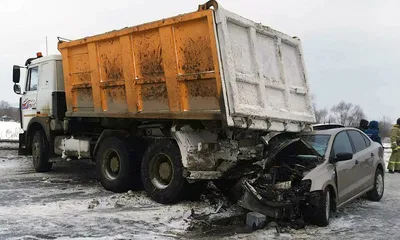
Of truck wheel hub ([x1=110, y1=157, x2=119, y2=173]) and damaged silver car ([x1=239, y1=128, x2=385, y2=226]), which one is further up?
truck wheel hub ([x1=110, y1=157, x2=119, y2=173])

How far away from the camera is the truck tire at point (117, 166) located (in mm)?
8273

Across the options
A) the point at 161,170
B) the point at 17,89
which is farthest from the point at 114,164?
the point at 17,89

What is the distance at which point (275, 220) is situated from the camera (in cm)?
595

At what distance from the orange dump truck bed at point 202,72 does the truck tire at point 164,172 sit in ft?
1.95

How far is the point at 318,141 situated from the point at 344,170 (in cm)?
65

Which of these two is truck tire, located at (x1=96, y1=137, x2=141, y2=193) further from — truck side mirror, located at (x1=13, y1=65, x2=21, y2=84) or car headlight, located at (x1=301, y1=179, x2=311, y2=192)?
truck side mirror, located at (x1=13, y1=65, x2=21, y2=84)

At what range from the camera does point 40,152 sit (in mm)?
11000

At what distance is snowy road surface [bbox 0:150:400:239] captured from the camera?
5.57 m

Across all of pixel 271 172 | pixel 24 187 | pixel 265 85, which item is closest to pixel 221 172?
pixel 271 172

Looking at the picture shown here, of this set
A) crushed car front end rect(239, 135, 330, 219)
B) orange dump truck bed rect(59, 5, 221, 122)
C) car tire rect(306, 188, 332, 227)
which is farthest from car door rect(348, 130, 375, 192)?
orange dump truck bed rect(59, 5, 221, 122)

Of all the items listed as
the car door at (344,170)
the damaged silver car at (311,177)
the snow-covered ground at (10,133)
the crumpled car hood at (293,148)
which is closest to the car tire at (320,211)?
the damaged silver car at (311,177)

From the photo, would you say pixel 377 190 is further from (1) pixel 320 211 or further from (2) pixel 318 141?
(1) pixel 320 211

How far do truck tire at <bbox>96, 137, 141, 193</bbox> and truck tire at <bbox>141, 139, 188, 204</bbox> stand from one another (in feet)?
1.95

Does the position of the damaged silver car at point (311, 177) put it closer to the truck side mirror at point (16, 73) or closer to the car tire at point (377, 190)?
the car tire at point (377, 190)
